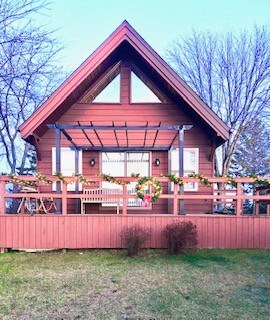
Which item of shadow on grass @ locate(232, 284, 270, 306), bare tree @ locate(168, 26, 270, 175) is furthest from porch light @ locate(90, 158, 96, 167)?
bare tree @ locate(168, 26, 270, 175)

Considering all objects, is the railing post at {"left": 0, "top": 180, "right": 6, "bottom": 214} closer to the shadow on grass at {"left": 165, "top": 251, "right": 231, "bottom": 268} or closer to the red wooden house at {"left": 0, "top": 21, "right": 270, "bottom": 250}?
the red wooden house at {"left": 0, "top": 21, "right": 270, "bottom": 250}

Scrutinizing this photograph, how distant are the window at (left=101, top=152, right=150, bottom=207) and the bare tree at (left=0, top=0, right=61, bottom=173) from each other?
2713 mm

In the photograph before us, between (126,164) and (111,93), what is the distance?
82.5 inches

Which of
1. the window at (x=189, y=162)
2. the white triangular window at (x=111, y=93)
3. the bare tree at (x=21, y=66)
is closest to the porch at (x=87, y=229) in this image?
the window at (x=189, y=162)

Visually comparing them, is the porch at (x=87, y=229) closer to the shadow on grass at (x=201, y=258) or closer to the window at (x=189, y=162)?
the shadow on grass at (x=201, y=258)

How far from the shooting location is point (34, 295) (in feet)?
13.2

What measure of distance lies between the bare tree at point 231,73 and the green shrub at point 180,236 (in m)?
10.2

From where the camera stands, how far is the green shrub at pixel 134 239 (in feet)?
19.9

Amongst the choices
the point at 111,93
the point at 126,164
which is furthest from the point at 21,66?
the point at 126,164

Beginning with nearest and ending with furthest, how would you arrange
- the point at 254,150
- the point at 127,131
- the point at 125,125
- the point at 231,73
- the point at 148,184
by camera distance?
the point at 148,184, the point at 125,125, the point at 127,131, the point at 231,73, the point at 254,150

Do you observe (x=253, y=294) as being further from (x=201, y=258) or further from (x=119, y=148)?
(x=119, y=148)

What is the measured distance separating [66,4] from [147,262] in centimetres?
1147

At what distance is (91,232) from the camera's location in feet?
21.5

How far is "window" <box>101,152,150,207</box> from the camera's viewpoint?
923 cm
